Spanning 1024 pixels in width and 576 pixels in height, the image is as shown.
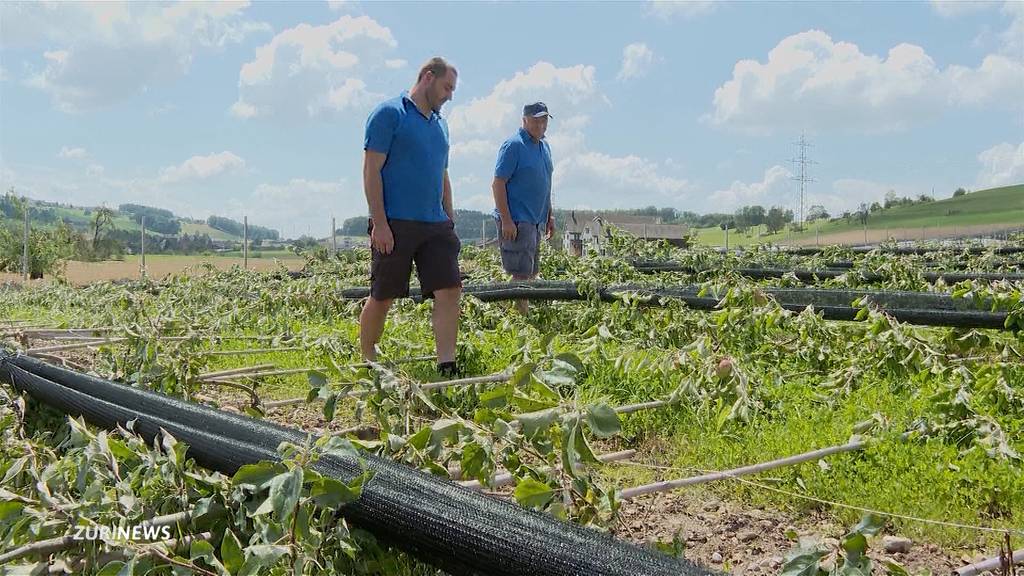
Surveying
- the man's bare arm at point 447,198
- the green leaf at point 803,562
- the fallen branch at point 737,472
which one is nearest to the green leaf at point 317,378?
the fallen branch at point 737,472

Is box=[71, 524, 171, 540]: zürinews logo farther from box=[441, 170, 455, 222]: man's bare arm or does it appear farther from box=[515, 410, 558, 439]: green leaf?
box=[441, 170, 455, 222]: man's bare arm

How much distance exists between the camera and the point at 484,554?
1.45 m

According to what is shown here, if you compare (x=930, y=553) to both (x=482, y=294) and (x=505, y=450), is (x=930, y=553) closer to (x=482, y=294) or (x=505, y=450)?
(x=505, y=450)

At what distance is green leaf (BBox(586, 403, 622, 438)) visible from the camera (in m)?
1.61

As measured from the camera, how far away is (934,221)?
246 ft

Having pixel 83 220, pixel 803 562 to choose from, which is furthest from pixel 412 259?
pixel 83 220

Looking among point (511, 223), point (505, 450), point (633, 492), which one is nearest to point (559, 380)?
point (505, 450)

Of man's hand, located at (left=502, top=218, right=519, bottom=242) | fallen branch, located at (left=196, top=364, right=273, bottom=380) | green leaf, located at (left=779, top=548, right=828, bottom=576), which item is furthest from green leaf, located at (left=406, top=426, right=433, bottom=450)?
man's hand, located at (left=502, top=218, right=519, bottom=242)

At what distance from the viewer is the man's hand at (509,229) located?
6.15 meters

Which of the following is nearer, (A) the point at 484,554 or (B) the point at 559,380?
(A) the point at 484,554

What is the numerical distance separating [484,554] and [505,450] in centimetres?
41

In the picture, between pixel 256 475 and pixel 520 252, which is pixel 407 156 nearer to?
pixel 520 252

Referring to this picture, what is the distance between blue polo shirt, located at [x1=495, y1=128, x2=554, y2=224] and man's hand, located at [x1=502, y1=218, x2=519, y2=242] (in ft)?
0.34

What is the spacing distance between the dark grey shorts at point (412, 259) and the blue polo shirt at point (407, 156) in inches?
2.6
